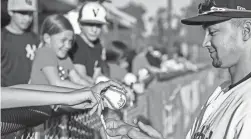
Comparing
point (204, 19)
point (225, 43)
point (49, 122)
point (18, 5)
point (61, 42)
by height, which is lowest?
point (49, 122)

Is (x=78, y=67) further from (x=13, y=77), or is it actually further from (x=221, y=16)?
(x=221, y=16)

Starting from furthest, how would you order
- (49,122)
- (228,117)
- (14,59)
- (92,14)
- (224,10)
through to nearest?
(92,14) < (14,59) < (49,122) < (224,10) < (228,117)

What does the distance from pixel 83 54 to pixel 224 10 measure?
3.83m

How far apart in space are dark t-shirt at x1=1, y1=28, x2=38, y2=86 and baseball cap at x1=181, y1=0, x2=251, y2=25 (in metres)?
3.06

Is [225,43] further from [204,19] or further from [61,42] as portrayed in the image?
[61,42]

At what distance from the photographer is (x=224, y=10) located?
2.39 metres

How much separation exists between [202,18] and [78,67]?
3467mm

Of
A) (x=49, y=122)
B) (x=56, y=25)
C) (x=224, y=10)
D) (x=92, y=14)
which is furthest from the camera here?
(x=92, y=14)

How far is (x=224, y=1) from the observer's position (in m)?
2.42

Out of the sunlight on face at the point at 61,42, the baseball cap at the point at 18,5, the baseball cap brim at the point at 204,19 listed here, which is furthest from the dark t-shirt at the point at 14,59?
the baseball cap brim at the point at 204,19

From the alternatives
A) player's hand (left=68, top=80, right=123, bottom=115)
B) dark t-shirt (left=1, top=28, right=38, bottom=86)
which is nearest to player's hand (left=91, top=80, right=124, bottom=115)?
player's hand (left=68, top=80, right=123, bottom=115)

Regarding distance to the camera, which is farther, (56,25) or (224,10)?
(56,25)

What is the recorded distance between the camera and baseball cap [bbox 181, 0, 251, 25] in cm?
237

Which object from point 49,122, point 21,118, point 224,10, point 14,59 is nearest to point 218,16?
point 224,10
